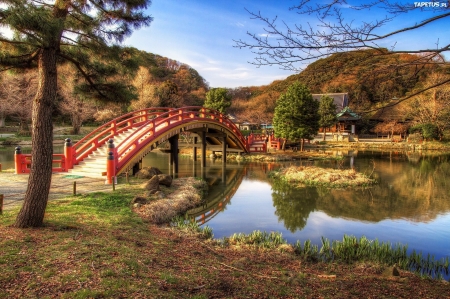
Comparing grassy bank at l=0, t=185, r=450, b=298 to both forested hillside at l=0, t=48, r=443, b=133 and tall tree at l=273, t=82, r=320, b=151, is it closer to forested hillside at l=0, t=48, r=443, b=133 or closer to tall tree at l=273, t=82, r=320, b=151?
forested hillside at l=0, t=48, r=443, b=133

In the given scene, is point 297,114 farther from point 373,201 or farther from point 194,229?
point 194,229

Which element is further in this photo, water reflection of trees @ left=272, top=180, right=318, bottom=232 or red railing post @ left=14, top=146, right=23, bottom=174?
red railing post @ left=14, top=146, right=23, bottom=174

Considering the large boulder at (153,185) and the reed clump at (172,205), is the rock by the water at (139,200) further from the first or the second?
the large boulder at (153,185)

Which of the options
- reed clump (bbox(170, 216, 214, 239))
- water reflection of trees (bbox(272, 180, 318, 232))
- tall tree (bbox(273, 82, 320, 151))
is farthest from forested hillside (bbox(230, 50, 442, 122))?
tall tree (bbox(273, 82, 320, 151))

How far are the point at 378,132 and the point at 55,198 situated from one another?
33.0m

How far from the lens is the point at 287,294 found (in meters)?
3.43

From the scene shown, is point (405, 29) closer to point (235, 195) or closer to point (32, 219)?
point (32, 219)

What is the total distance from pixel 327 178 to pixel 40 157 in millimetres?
10291

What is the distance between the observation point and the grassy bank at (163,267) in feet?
10.7

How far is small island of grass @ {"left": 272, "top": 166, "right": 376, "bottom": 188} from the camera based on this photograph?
1214 centimetres

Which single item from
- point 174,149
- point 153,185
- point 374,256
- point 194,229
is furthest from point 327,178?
point 194,229

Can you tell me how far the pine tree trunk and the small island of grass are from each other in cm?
972

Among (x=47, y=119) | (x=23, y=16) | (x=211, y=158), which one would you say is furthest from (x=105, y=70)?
(x=211, y=158)

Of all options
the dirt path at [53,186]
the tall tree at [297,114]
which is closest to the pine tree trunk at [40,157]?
the dirt path at [53,186]
